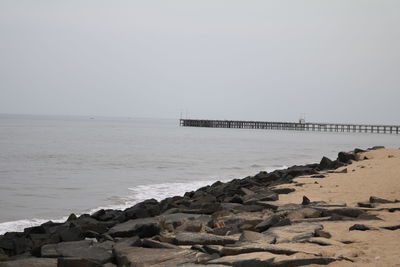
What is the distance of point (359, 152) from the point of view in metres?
18.0

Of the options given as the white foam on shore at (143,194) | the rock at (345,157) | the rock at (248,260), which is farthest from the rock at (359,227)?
the rock at (345,157)

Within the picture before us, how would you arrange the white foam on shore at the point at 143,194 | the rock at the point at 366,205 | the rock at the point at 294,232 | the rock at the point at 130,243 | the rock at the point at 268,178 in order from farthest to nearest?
1. the rock at the point at 268,178
2. the white foam on shore at the point at 143,194
3. the rock at the point at 366,205
4. the rock at the point at 130,243
5. the rock at the point at 294,232

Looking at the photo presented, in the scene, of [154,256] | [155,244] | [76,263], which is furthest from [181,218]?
[76,263]

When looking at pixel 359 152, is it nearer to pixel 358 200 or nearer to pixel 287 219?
pixel 358 200

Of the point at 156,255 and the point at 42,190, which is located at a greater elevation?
the point at 156,255

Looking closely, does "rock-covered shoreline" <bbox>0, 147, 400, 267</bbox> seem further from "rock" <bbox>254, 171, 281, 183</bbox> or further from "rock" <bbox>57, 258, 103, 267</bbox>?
"rock" <bbox>254, 171, 281, 183</bbox>

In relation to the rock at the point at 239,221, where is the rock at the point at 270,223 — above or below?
above

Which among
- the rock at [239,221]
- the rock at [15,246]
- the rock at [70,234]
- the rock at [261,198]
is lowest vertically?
the rock at [15,246]

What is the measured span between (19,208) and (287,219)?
24.5 ft

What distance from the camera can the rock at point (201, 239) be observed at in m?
5.23

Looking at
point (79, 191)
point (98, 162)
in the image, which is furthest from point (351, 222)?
point (98, 162)

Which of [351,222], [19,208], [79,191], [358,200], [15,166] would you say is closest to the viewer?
[351,222]

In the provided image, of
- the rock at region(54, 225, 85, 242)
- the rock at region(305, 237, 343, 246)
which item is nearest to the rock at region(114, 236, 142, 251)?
the rock at region(54, 225, 85, 242)

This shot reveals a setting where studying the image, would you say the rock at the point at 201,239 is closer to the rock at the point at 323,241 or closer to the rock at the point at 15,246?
the rock at the point at 323,241
